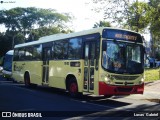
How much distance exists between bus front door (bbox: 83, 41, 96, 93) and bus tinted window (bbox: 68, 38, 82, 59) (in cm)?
63

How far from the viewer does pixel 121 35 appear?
628 inches

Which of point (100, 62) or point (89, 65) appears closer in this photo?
point (100, 62)

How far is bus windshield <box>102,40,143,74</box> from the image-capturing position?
49.9 ft

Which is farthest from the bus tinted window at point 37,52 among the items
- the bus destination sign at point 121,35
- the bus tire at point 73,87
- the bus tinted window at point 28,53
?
the bus destination sign at point 121,35

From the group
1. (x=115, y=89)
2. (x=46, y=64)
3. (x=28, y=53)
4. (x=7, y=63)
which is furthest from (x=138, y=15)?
(x=7, y=63)

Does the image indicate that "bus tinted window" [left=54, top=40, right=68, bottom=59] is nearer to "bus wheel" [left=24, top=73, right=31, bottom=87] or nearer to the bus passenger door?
the bus passenger door

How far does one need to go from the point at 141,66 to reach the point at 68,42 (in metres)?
4.34

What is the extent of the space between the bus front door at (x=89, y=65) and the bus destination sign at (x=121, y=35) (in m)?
0.76

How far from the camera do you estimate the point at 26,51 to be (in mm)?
25406

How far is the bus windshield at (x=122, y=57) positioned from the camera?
1522 centimetres

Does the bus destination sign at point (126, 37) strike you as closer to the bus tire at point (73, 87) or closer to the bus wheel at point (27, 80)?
the bus tire at point (73, 87)

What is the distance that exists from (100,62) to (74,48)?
9.18ft

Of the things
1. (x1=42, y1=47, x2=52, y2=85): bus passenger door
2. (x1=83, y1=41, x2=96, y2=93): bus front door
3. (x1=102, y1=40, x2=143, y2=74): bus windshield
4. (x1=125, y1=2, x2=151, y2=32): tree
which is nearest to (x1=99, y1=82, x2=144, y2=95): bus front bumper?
(x1=102, y1=40, x2=143, y2=74): bus windshield

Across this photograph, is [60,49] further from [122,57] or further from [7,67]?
[7,67]
